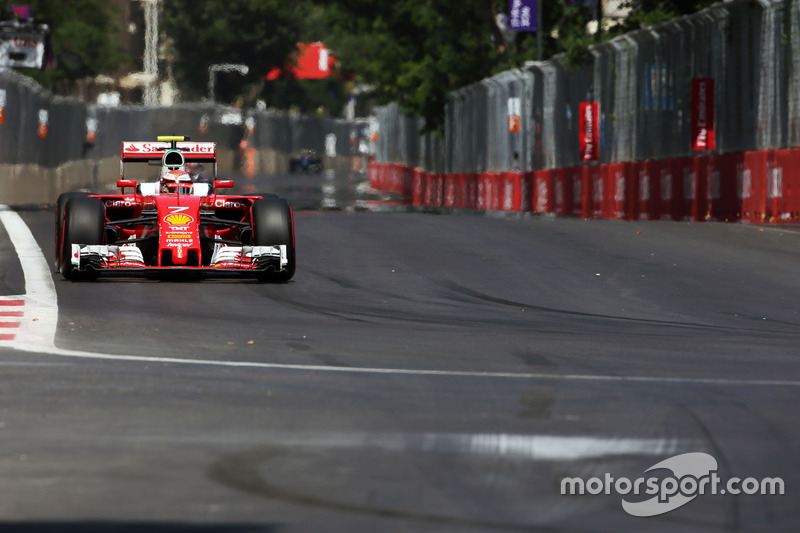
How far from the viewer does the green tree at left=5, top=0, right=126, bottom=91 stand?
7375 cm

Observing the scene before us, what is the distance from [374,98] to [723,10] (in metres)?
51.7

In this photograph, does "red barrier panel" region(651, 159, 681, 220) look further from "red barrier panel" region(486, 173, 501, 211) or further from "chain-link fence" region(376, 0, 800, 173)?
"red barrier panel" region(486, 173, 501, 211)

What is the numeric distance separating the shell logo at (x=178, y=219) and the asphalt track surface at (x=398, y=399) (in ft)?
1.81

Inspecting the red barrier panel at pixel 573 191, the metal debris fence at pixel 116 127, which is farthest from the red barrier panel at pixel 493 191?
the metal debris fence at pixel 116 127

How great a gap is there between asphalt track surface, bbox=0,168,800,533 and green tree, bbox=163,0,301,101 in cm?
10406

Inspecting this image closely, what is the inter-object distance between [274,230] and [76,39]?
236ft

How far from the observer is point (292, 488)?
230 inches

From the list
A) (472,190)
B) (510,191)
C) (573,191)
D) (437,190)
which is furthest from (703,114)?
(437,190)

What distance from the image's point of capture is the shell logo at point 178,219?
47.0 ft

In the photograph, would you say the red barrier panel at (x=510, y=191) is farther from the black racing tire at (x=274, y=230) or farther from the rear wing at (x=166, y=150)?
the black racing tire at (x=274, y=230)

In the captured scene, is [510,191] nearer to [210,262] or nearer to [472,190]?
[472,190]

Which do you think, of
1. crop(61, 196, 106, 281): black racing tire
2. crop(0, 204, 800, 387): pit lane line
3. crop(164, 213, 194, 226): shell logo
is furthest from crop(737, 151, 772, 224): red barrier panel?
crop(0, 204, 800, 387): pit lane line

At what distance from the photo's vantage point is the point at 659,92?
27219mm

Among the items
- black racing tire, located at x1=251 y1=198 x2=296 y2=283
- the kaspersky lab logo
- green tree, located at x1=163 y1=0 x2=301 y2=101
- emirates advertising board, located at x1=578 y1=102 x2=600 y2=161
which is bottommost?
the kaspersky lab logo
